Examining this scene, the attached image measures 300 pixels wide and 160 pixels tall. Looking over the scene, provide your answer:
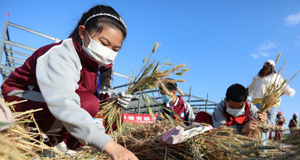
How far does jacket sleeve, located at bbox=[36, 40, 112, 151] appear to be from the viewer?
3.63ft

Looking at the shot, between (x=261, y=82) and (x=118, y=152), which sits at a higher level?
(x=261, y=82)

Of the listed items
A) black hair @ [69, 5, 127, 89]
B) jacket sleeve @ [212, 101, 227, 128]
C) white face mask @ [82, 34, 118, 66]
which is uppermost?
black hair @ [69, 5, 127, 89]

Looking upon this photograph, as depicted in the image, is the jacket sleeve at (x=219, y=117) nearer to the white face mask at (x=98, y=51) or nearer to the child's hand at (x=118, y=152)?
the white face mask at (x=98, y=51)

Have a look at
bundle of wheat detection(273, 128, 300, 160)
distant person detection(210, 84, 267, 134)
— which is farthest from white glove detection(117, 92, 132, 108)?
distant person detection(210, 84, 267, 134)

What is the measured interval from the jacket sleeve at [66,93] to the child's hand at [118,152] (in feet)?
0.09

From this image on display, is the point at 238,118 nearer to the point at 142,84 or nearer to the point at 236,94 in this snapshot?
the point at 236,94

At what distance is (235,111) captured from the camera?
278cm

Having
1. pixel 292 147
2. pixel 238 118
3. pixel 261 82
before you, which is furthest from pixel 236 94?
pixel 292 147

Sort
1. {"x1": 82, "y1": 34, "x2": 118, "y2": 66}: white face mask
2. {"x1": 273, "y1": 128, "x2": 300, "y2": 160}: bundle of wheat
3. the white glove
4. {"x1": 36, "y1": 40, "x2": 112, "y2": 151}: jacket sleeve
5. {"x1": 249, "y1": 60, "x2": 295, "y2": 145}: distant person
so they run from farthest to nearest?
{"x1": 249, "y1": 60, "x2": 295, "y2": 145}: distant person < the white glove < {"x1": 82, "y1": 34, "x2": 118, "y2": 66}: white face mask < {"x1": 36, "y1": 40, "x2": 112, "y2": 151}: jacket sleeve < {"x1": 273, "y1": 128, "x2": 300, "y2": 160}: bundle of wheat

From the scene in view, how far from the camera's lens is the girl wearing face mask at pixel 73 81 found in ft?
3.74

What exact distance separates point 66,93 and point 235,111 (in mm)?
2206

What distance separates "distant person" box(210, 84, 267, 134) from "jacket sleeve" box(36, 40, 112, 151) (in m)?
1.99

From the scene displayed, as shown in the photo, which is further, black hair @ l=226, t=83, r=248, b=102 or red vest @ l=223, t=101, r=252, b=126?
red vest @ l=223, t=101, r=252, b=126

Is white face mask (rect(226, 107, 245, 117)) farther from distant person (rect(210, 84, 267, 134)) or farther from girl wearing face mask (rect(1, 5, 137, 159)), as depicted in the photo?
girl wearing face mask (rect(1, 5, 137, 159))
